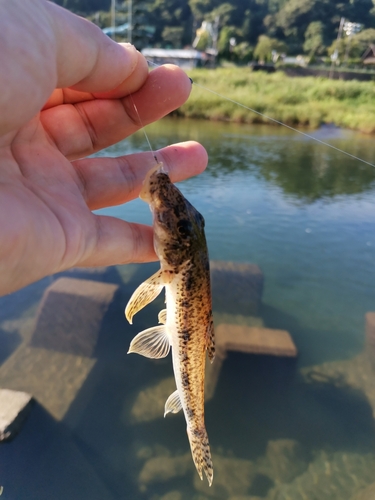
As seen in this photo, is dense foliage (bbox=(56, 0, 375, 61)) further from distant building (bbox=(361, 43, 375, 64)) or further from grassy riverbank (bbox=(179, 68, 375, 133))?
grassy riverbank (bbox=(179, 68, 375, 133))

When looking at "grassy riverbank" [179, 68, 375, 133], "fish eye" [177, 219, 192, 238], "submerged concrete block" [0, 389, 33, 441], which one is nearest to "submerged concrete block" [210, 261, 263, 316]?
"submerged concrete block" [0, 389, 33, 441]

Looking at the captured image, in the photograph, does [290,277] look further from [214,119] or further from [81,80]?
[214,119]

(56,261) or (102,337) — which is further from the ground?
(56,261)

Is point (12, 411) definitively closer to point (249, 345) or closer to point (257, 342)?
point (249, 345)

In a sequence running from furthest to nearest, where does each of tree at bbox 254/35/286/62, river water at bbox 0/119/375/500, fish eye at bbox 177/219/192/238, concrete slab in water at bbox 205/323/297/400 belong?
tree at bbox 254/35/286/62 < concrete slab in water at bbox 205/323/297/400 < river water at bbox 0/119/375/500 < fish eye at bbox 177/219/192/238

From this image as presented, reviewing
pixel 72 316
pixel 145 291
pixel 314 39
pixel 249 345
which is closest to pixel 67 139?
pixel 145 291

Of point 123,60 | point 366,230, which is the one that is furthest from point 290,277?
point 123,60

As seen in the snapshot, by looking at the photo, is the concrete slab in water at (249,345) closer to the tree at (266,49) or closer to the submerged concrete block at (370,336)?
the submerged concrete block at (370,336)
